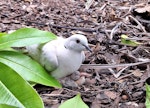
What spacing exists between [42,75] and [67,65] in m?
0.15

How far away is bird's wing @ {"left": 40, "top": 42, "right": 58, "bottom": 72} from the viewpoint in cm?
201

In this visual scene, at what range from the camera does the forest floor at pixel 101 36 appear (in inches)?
81.0

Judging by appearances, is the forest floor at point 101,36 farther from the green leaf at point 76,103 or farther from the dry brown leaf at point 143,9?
the green leaf at point 76,103

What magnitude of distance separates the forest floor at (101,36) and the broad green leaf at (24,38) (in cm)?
26

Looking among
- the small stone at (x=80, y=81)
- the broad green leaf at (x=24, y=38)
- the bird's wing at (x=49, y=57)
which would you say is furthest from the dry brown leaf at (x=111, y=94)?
the broad green leaf at (x=24, y=38)

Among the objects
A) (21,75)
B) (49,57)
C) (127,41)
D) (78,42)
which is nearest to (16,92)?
(21,75)

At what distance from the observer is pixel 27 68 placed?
6.48ft

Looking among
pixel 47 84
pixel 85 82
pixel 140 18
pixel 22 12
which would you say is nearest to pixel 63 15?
pixel 22 12

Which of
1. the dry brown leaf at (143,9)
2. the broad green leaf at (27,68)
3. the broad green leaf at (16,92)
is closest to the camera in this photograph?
the broad green leaf at (16,92)

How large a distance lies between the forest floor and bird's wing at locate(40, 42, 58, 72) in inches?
5.8

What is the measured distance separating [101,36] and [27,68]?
876 mm

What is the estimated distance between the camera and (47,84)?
1963mm

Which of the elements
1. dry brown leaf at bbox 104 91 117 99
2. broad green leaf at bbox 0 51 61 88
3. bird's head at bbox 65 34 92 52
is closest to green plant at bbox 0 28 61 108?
broad green leaf at bbox 0 51 61 88

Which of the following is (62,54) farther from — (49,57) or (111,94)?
(111,94)
